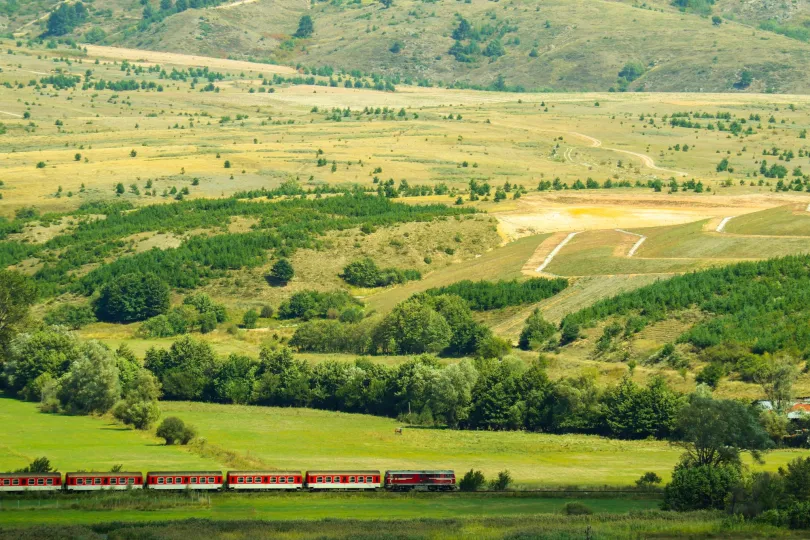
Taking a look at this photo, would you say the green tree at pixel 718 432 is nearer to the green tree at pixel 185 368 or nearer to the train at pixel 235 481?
the train at pixel 235 481

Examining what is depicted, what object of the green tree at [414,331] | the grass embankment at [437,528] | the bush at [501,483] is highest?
the grass embankment at [437,528]

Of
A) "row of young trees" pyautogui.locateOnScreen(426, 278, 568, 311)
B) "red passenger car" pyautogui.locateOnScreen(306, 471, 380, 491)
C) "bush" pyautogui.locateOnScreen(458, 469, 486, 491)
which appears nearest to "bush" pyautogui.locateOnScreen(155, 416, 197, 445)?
"red passenger car" pyautogui.locateOnScreen(306, 471, 380, 491)

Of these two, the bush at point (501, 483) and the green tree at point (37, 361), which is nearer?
the bush at point (501, 483)

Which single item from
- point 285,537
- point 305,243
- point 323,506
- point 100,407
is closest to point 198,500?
point 323,506

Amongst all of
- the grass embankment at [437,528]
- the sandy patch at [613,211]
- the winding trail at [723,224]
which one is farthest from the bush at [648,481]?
the sandy patch at [613,211]

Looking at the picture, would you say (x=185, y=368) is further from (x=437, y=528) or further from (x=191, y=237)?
(x=191, y=237)

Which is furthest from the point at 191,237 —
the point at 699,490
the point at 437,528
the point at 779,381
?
the point at 437,528

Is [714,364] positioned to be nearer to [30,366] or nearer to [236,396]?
[236,396]
